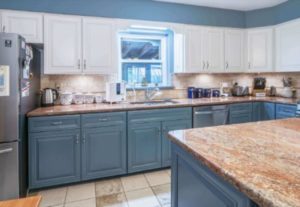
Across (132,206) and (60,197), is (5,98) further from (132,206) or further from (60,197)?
(132,206)

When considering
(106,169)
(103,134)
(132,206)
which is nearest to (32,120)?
(103,134)

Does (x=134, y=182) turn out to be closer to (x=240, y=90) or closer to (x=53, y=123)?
(x=53, y=123)

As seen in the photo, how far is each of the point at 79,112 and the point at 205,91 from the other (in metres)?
2.35

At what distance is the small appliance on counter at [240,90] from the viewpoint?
428 cm

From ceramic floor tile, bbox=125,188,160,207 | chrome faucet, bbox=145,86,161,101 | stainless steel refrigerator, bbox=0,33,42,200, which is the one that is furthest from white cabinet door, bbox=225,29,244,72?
stainless steel refrigerator, bbox=0,33,42,200

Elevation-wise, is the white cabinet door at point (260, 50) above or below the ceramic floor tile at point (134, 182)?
above

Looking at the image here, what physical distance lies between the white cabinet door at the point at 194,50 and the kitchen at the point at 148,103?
0.7 inches

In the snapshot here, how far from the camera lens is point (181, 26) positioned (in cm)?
370

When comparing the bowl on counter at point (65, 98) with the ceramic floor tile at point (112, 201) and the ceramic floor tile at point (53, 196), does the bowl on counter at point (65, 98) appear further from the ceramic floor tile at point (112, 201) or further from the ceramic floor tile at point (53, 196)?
the ceramic floor tile at point (112, 201)

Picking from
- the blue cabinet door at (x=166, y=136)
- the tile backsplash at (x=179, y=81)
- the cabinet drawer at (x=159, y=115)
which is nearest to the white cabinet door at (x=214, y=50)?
the tile backsplash at (x=179, y=81)

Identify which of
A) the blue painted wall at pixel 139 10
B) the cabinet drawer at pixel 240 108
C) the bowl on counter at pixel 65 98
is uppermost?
the blue painted wall at pixel 139 10

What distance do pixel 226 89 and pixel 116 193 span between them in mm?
2919

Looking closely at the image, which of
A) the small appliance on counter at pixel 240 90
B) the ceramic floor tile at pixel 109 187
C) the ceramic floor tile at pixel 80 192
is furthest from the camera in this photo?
the small appliance on counter at pixel 240 90

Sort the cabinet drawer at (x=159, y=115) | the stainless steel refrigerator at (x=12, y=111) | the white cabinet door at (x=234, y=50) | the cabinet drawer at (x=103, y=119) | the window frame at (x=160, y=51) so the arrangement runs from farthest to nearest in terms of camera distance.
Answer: the white cabinet door at (x=234, y=50), the window frame at (x=160, y=51), the cabinet drawer at (x=159, y=115), the cabinet drawer at (x=103, y=119), the stainless steel refrigerator at (x=12, y=111)
